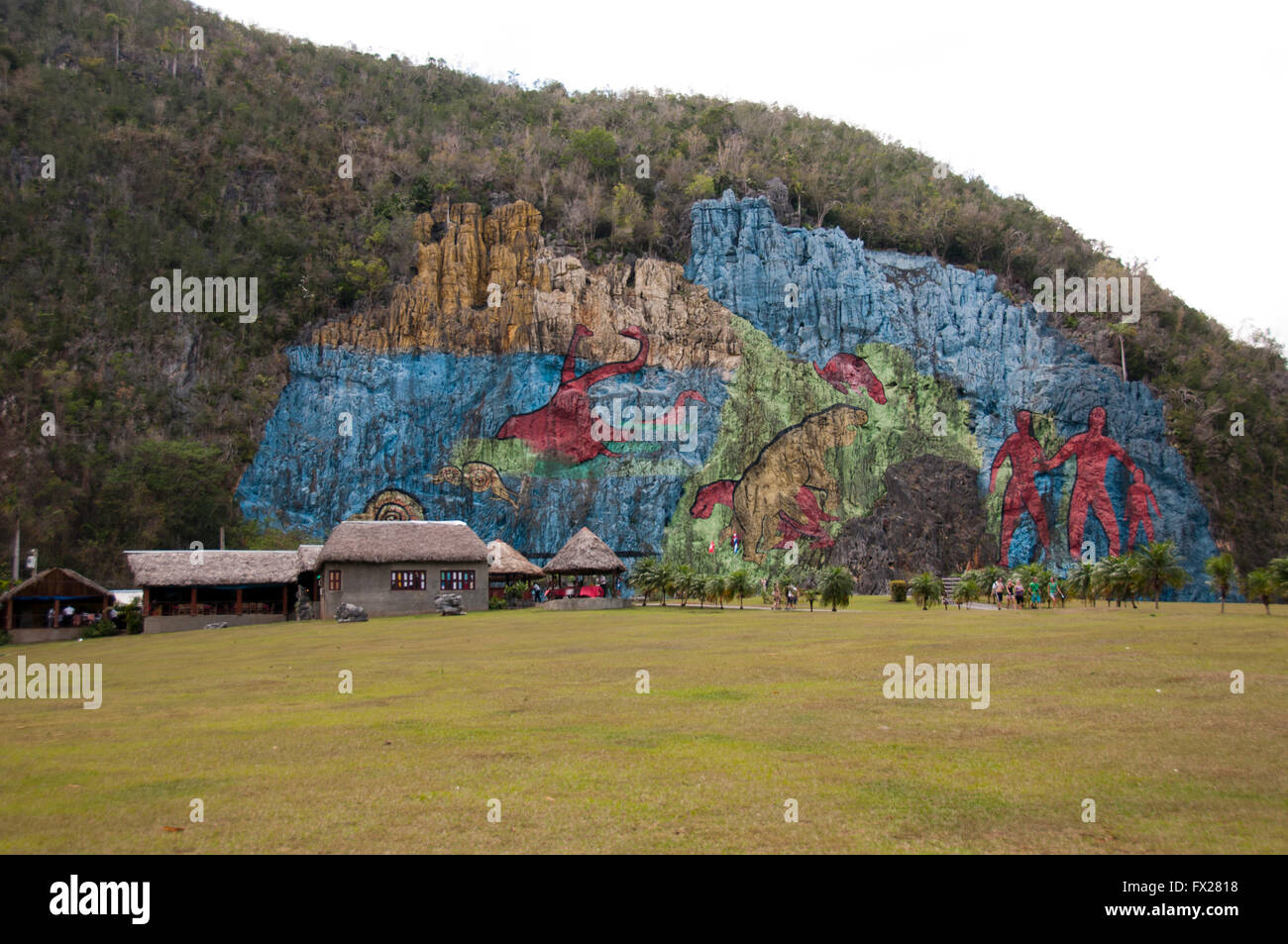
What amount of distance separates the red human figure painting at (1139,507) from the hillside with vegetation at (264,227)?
439 centimetres

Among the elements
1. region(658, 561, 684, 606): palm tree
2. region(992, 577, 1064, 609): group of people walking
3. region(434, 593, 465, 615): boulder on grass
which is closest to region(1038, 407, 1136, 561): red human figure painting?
region(992, 577, 1064, 609): group of people walking

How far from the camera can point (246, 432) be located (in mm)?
57375

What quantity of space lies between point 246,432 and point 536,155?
29665 millimetres

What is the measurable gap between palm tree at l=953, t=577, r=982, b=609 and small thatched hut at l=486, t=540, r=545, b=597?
19.0 m

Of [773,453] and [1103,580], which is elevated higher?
[773,453]

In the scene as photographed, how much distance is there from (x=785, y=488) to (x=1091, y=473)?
787 inches

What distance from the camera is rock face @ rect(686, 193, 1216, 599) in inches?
2315

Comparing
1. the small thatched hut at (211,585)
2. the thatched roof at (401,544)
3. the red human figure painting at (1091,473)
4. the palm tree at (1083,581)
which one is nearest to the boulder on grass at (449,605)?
the thatched roof at (401,544)

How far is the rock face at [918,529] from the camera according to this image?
5534 cm

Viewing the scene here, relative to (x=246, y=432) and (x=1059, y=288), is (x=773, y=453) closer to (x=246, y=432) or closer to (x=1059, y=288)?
(x=1059, y=288)

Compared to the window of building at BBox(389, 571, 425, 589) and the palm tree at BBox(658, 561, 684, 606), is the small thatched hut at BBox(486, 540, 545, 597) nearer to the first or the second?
the window of building at BBox(389, 571, 425, 589)

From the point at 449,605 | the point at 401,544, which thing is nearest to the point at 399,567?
the point at 401,544

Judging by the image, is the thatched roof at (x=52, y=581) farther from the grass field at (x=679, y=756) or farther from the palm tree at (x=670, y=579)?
the palm tree at (x=670, y=579)
